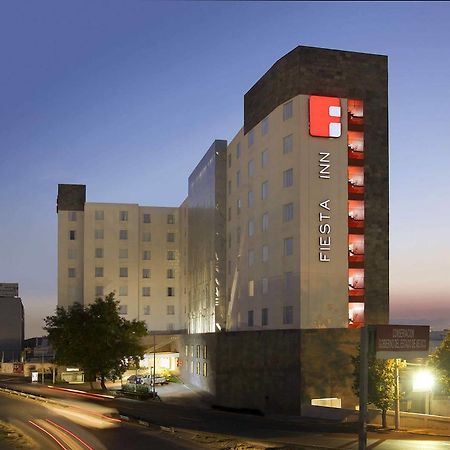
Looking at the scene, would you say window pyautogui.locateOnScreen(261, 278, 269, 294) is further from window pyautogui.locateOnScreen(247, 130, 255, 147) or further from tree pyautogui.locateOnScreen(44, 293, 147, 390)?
tree pyautogui.locateOnScreen(44, 293, 147, 390)

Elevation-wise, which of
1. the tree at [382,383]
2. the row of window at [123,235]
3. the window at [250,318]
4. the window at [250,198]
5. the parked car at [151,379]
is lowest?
the parked car at [151,379]

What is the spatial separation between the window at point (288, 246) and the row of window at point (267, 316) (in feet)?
17.7

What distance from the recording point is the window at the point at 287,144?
69.6 meters

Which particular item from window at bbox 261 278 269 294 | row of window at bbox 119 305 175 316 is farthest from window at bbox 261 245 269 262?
row of window at bbox 119 305 175 316

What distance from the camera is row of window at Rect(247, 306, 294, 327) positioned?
6875 centimetres

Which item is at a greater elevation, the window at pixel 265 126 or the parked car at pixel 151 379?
the window at pixel 265 126

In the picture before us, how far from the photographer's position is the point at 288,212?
70000 mm

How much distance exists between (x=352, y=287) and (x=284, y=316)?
7357 mm

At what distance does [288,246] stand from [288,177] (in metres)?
6.95

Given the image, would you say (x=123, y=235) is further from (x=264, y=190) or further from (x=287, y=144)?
(x=287, y=144)

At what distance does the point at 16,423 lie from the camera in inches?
2437

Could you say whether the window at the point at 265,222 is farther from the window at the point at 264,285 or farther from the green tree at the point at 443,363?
the green tree at the point at 443,363

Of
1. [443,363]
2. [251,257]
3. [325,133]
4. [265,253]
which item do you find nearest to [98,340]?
[251,257]

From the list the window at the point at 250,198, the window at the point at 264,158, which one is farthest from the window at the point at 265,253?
the window at the point at 264,158
